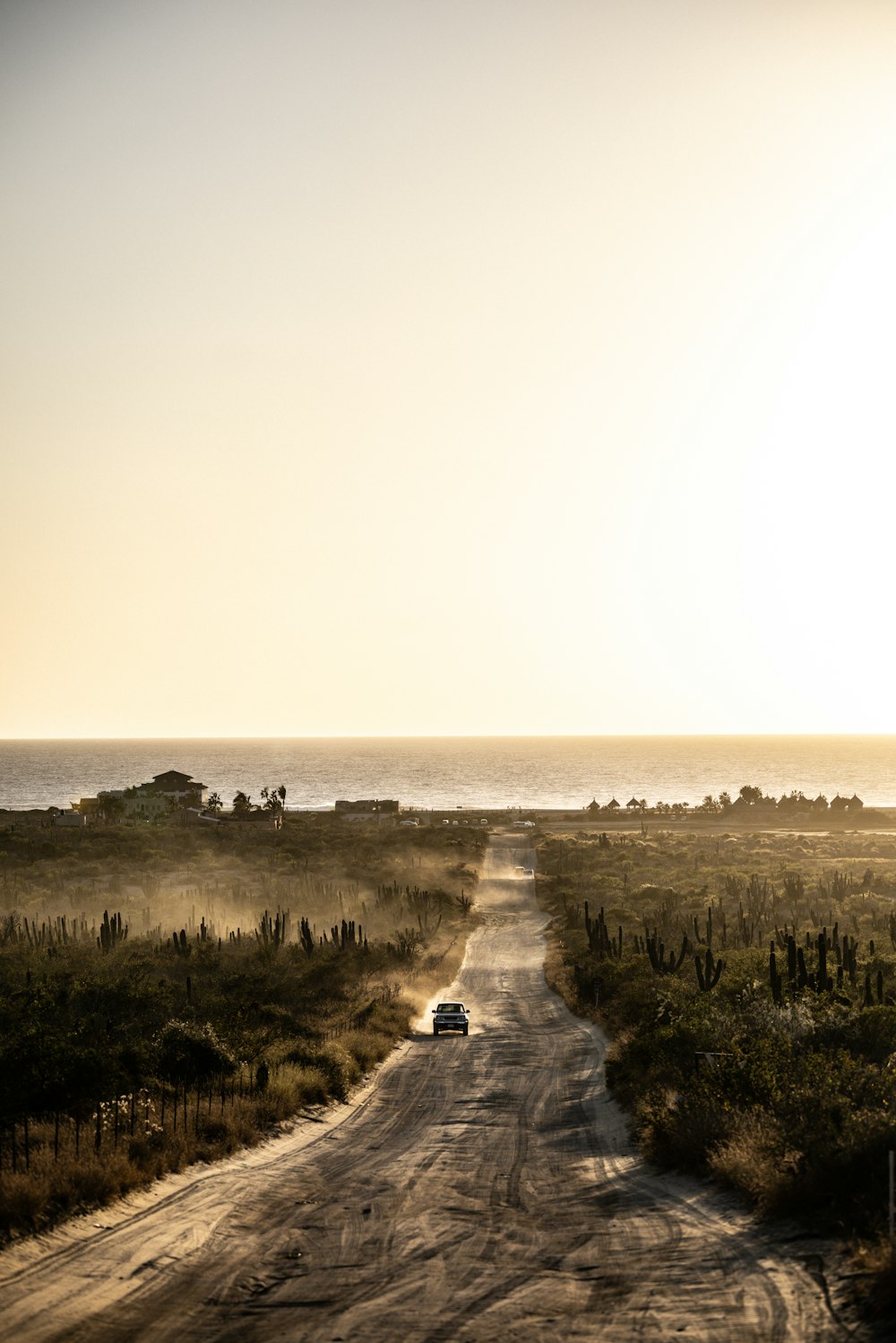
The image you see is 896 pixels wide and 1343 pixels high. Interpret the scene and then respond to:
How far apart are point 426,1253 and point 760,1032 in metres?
12.9

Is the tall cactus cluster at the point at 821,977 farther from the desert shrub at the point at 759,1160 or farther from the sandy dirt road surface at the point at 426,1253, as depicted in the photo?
the desert shrub at the point at 759,1160

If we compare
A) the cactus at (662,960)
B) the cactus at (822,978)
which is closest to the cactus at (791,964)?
the cactus at (822,978)

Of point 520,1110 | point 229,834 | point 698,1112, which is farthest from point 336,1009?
point 229,834

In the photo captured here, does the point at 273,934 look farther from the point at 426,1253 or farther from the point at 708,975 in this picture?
the point at 426,1253

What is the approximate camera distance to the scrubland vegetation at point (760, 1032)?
16.2 meters

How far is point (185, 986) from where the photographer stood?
37.4 m

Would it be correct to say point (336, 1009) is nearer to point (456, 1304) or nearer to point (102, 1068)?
point (102, 1068)

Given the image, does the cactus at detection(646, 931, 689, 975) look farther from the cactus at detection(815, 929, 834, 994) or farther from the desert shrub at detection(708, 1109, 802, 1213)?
the desert shrub at detection(708, 1109, 802, 1213)

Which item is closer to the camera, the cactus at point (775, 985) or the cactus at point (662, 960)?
the cactus at point (775, 985)

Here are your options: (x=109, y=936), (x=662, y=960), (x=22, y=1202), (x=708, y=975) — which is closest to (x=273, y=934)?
(x=109, y=936)

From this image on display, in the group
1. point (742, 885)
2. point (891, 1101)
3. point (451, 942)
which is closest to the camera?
point (891, 1101)

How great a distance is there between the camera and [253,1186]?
19250mm

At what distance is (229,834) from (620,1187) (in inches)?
Answer: 3198

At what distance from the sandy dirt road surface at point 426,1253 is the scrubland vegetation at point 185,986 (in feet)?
4.11
